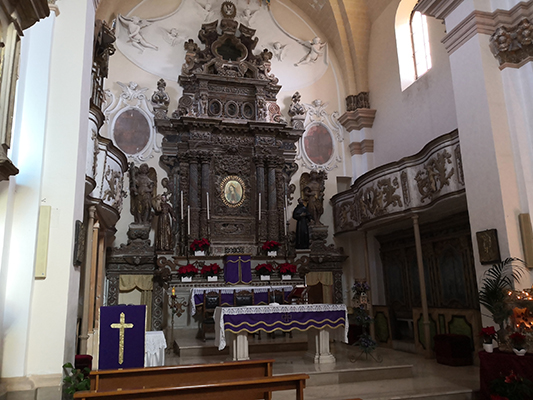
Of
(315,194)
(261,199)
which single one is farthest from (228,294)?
(315,194)

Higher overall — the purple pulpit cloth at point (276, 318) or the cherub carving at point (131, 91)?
the cherub carving at point (131, 91)

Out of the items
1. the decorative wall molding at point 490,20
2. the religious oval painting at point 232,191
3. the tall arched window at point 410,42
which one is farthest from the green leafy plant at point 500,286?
the religious oval painting at point 232,191

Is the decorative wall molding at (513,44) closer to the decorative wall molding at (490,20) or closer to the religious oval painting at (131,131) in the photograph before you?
the decorative wall molding at (490,20)

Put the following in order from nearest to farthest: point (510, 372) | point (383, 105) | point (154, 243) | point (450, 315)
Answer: point (510, 372), point (450, 315), point (154, 243), point (383, 105)

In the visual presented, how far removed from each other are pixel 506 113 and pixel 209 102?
28.1 feet

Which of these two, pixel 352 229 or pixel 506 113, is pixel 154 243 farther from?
pixel 506 113

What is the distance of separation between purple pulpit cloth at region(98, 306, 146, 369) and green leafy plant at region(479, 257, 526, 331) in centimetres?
466

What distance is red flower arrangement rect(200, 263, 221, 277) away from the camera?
11594 mm

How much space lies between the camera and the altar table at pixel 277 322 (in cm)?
750

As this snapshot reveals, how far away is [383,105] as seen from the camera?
46.4 feet

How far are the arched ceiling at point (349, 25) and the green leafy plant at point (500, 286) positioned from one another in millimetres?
9293

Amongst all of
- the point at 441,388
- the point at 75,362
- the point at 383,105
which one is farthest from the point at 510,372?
the point at 383,105

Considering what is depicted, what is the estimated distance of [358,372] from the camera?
24.0ft

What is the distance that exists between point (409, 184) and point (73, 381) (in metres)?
7.75
